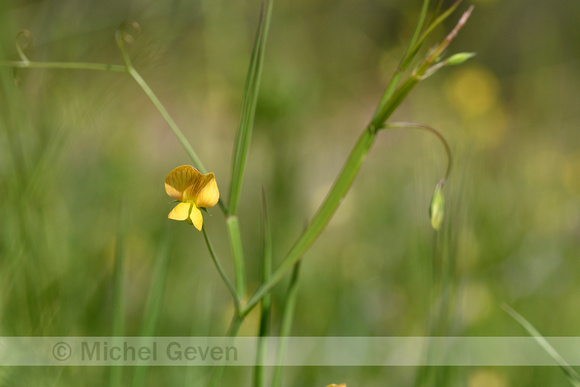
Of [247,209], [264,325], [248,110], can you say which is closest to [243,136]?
[248,110]

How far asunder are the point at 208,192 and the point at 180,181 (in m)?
0.03

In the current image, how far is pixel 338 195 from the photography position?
59 cm

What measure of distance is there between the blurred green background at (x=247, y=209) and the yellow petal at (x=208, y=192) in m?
0.27

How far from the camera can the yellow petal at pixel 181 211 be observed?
54cm

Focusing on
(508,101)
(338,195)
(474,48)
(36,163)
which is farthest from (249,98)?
(508,101)

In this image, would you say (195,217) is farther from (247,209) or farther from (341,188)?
(247,209)

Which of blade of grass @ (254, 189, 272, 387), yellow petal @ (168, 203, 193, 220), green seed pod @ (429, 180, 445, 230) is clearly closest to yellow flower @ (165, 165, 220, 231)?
yellow petal @ (168, 203, 193, 220)

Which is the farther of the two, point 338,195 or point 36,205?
point 36,205

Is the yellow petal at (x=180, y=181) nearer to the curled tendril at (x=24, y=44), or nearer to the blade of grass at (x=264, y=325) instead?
the blade of grass at (x=264, y=325)

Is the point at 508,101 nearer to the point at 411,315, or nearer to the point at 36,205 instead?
the point at 411,315

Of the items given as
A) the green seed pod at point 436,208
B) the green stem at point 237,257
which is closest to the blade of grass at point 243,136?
the green stem at point 237,257

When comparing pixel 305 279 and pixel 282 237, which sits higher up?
pixel 282 237

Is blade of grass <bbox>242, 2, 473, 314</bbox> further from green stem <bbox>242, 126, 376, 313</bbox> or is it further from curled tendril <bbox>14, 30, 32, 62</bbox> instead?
curled tendril <bbox>14, 30, 32, 62</bbox>

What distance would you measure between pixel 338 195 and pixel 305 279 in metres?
1.08
